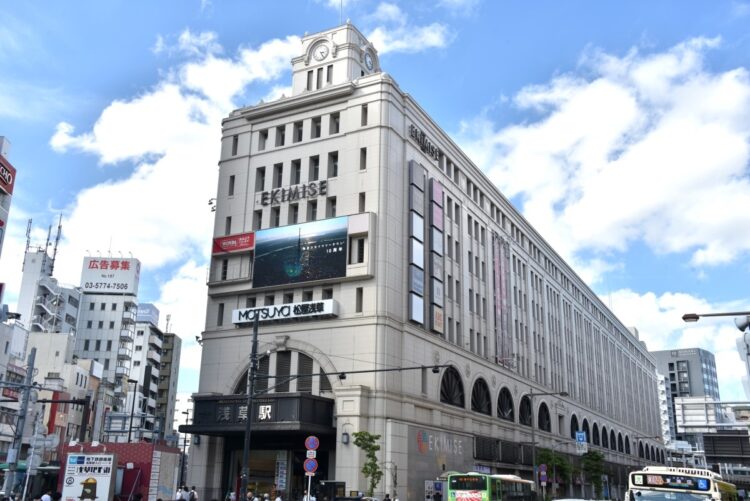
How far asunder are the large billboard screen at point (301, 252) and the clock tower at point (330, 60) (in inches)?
526

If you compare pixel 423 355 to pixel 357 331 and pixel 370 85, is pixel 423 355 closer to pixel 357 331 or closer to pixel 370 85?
pixel 357 331

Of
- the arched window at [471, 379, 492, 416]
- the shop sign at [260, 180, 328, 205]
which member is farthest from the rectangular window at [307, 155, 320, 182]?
the arched window at [471, 379, 492, 416]

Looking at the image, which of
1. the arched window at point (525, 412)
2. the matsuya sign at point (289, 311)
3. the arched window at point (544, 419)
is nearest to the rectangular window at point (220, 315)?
the matsuya sign at point (289, 311)

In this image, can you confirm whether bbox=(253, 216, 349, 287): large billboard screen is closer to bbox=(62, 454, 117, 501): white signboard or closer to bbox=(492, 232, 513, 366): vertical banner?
bbox=(62, 454, 117, 501): white signboard

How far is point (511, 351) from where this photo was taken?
71125mm

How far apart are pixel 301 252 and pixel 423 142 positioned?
1474 centimetres

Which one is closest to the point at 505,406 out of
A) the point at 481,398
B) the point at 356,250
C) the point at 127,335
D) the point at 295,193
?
the point at 481,398

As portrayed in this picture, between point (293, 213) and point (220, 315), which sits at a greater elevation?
point (293, 213)

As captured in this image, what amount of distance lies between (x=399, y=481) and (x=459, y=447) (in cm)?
1018

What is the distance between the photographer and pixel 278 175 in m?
56.4

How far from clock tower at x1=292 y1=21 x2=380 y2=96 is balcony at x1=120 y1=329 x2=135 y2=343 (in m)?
65.7

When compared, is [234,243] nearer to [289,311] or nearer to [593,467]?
[289,311]

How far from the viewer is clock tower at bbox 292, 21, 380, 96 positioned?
193 feet

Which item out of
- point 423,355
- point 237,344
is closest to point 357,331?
point 423,355
